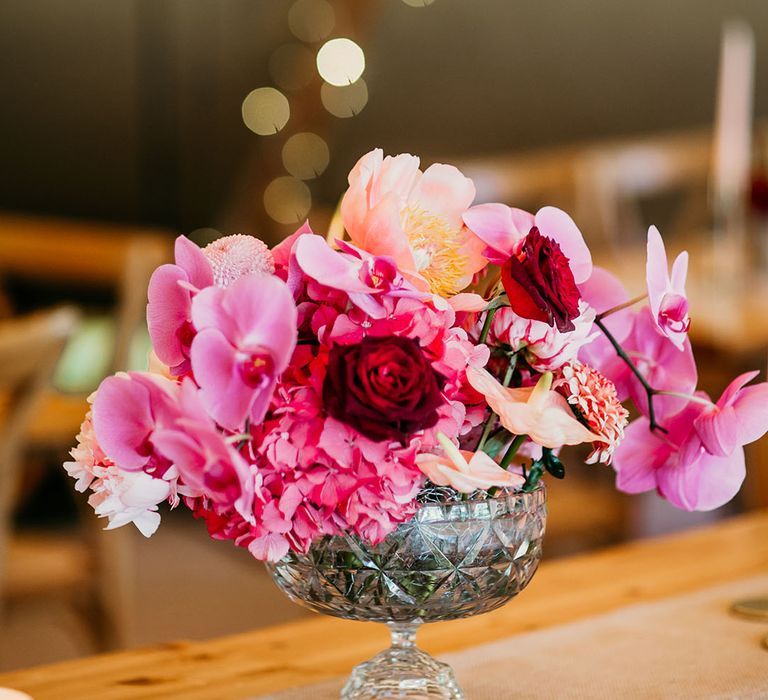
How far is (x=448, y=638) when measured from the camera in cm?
105

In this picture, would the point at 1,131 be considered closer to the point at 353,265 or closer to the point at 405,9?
the point at 405,9

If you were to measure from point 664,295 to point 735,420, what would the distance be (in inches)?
3.7

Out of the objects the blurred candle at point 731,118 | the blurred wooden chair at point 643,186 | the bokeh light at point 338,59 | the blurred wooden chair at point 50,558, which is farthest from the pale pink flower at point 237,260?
the bokeh light at point 338,59

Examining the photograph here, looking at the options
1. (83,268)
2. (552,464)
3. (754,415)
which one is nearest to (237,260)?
(552,464)

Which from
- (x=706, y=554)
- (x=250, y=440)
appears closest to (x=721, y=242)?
(x=706, y=554)

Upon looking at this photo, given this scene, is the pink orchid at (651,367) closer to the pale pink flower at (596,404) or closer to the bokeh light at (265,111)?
the pale pink flower at (596,404)

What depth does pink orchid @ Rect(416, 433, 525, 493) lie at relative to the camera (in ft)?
2.19

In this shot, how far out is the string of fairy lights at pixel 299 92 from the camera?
386 cm

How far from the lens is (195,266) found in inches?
27.7

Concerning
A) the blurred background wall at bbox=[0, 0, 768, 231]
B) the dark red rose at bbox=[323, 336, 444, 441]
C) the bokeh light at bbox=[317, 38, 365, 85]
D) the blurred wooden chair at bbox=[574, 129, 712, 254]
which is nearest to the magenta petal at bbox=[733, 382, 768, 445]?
the dark red rose at bbox=[323, 336, 444, 441]

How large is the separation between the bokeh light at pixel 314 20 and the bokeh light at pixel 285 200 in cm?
46

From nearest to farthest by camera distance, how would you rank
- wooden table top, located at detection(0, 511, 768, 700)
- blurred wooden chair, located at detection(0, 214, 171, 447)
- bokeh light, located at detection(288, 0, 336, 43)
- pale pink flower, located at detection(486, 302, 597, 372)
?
1. pale pink flower, located at detection(486, 302, 597, 372)
2. wooden table top, located at detection(0, 511, 768, 700)
3. blurred wooden chair, located at detection(0, 214, 171, 447)
4. bokeh light, located at detection(288, 0, 336, 43)

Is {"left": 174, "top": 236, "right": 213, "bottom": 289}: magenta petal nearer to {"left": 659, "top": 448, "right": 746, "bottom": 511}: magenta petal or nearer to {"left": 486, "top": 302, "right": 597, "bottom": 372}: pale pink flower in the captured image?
{"left": 486, "top": 302, "right": 597, "bottom": 372}: pale pink flower

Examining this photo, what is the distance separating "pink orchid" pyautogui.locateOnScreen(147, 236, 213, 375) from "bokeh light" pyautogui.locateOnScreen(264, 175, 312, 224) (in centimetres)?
315
